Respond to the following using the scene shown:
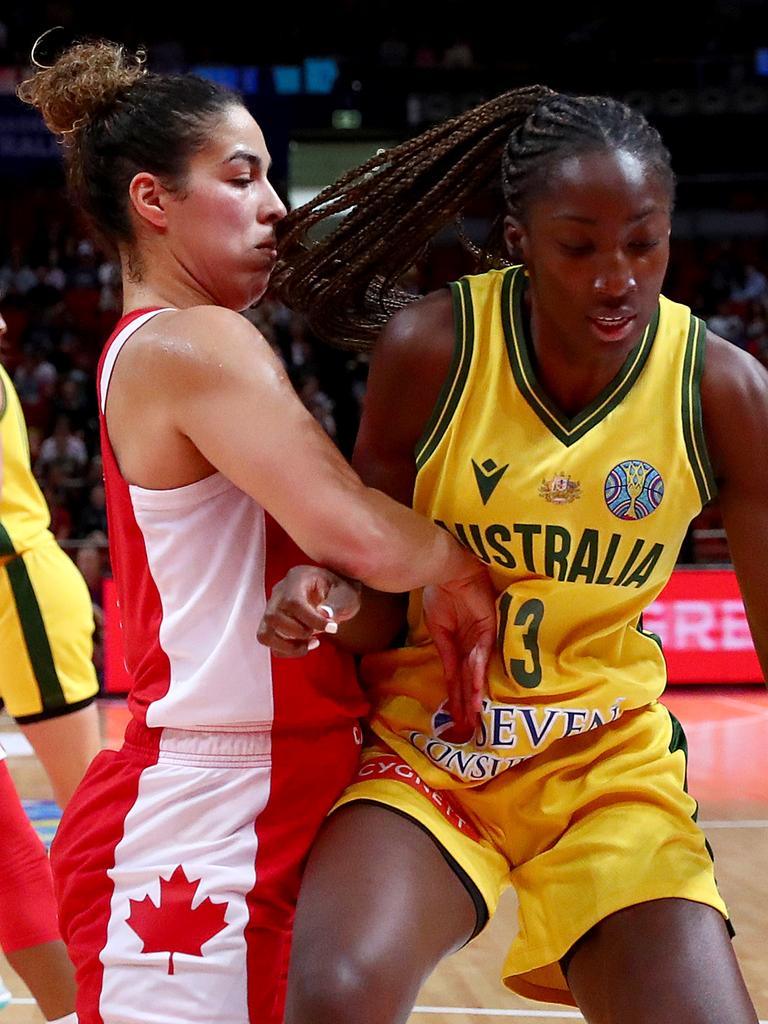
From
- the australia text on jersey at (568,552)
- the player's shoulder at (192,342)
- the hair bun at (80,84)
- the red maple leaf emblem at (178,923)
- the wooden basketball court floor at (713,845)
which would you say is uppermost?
the hair bun at (80,84)

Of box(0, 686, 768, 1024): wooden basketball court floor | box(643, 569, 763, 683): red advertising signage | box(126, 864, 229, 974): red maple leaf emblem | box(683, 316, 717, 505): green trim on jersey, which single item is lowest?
box(643, 569, 763, 683): red advertising signage

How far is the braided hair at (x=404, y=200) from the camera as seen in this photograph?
198 centimetres

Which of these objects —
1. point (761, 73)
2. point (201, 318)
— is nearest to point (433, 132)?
point (201, 318)

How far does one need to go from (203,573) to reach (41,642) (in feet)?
6.25

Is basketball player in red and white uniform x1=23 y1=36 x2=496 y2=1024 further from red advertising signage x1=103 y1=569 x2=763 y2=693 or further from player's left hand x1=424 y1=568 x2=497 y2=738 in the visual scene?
red advertising signage x1=103 y1=569 x2=763 y2=693

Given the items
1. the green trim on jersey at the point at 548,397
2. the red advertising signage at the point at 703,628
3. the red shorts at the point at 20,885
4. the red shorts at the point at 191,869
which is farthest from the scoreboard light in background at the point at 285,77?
the red shorts at the point at 191,869

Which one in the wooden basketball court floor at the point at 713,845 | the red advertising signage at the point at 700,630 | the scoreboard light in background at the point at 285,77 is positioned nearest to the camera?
the wooden basketball court floor at the point at 713,845

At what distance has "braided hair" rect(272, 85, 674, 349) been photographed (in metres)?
1.98

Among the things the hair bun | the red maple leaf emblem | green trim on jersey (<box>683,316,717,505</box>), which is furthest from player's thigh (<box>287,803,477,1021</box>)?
the hair bun

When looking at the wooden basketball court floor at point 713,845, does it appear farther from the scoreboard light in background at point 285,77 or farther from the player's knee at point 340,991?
the scoreboard light in background at point 285,77

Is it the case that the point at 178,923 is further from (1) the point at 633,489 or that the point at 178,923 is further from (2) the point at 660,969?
(1) the point at 633,489

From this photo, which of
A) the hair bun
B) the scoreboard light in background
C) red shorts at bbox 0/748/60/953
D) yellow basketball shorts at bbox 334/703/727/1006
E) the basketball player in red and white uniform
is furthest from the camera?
the scoreboard light in background

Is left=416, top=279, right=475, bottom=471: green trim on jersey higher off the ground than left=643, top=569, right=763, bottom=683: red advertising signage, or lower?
higher

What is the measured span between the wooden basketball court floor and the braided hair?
193cm
